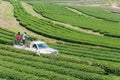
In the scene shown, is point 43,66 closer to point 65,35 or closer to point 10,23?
point 65,35

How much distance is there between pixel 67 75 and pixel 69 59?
5.07 meters

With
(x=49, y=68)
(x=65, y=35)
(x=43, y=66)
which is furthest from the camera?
(x=65, y=35)

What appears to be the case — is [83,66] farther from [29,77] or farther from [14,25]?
[14,25]

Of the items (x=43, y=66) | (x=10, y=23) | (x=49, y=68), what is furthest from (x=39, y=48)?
(x=10, y=23)

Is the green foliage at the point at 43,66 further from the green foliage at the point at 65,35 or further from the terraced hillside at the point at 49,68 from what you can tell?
the green foliage at the point at 65,35

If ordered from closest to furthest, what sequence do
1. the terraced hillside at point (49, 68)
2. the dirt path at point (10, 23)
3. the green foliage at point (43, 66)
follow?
1. the terraced hillside at point (49, 68)
2. the green foliage at point (43, 66)
3. the dirt path at point (10, 23)

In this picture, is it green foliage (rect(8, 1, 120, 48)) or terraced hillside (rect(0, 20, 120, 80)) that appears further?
green foliage (rect(8, 1, 120, 48))

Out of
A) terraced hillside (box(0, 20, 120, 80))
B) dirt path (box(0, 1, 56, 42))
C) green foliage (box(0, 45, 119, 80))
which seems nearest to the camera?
terraced hillside (box(0, 20, 120, 80))

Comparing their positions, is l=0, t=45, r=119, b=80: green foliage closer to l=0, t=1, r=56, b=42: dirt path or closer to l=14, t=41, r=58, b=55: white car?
l=14, t=41, r=58, b=55: white car

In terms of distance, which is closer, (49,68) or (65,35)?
(49,68)

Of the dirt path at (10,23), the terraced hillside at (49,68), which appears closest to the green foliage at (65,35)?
the dirt path at (10,23)

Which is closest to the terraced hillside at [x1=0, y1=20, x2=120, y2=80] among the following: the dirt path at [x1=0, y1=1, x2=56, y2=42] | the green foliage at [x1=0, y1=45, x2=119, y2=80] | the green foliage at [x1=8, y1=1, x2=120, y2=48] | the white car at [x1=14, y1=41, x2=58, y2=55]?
the green foliage at [x1=0, y1=45, x2=119, y2=80]

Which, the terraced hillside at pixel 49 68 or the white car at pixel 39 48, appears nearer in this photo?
the terraced hillside at pixel 49 68

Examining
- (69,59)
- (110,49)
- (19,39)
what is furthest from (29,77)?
(110,49)
